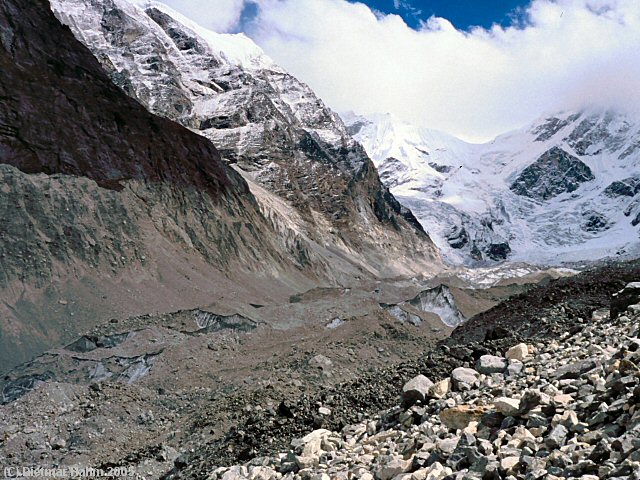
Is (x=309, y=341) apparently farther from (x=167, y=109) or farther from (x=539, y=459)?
(x=167, y=109)

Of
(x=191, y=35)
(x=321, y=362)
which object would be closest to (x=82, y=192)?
(x=321, y=362)

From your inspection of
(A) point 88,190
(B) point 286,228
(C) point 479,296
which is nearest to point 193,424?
(A) point 88,190

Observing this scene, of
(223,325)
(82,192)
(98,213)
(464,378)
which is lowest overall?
(223,325)

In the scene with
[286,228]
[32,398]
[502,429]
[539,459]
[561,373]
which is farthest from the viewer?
[286,228]

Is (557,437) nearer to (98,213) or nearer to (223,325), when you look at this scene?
(223,325)

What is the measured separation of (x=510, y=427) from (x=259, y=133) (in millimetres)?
127291

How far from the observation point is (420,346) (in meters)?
34.1

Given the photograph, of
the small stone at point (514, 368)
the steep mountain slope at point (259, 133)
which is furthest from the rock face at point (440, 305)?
the small stone at point (514, 368)

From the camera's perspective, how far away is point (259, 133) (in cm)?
13162

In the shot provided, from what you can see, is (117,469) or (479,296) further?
(479,296)

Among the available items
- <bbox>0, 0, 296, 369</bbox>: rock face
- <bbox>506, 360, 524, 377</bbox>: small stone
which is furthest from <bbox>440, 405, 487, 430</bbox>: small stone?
<bbox>0, 0, 296, 369</bbox>: rock face

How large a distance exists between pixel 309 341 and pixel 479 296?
40.3 meters

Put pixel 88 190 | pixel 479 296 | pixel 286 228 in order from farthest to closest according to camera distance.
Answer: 1. pixel 286 228
2. pixel 479 296
3. pixel 88 190

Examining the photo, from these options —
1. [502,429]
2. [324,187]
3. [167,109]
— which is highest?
[167,109]
